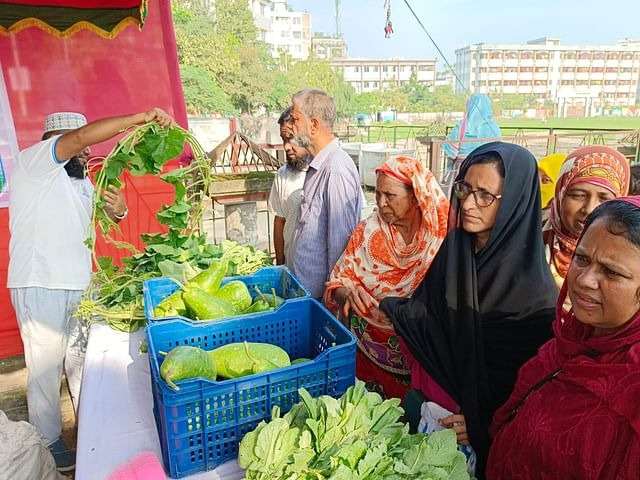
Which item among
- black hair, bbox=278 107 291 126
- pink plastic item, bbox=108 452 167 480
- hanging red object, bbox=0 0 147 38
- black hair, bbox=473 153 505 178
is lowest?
pink plastic item, bbox=108 452 167 480

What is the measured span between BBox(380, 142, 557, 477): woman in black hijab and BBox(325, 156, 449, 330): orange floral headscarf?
32 centimetres

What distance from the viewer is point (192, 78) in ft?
112

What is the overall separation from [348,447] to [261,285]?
46.8 inches

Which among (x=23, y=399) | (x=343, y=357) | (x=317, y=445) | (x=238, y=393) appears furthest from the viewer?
(x=23, y=399)

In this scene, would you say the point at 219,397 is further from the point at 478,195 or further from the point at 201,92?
the point at 201,92

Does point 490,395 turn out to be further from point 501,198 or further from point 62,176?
point 62,176

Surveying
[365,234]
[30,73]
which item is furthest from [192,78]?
[365,234]

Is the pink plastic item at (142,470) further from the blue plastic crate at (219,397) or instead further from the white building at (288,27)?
the white building at (288,27)

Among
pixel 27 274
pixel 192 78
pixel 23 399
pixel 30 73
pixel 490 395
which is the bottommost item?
pixel 23 399

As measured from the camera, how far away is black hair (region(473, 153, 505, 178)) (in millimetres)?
1554

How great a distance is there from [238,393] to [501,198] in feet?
3.53

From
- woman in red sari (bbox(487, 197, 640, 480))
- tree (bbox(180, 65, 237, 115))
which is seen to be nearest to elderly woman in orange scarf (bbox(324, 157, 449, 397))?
woman in red sari (bbox(487, 197, 640, 480))

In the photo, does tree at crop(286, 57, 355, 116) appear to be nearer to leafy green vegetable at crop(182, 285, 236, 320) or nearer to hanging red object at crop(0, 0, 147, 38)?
hanging red object at crop(0, 0, 147, 38)

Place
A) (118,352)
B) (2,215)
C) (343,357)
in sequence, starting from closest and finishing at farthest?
(343,357), (118,352), (2,215)
